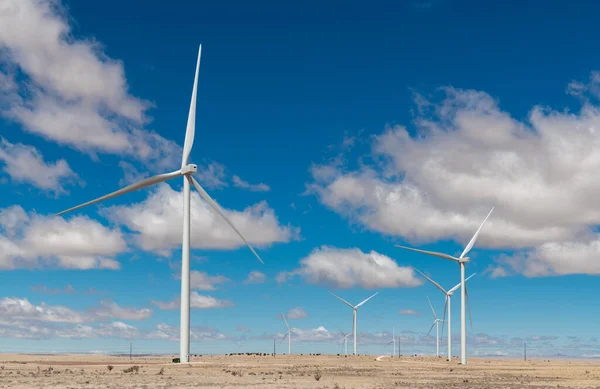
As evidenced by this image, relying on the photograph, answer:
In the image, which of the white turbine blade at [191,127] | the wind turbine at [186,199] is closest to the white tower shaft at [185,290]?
the wind turbine at [186,199]

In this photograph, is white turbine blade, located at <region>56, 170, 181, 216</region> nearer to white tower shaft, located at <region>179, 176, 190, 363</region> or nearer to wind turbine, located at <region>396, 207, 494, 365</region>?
white tower shaft, located at <region>179, 176, 190, 363</region>

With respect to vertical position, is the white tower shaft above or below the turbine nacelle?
below

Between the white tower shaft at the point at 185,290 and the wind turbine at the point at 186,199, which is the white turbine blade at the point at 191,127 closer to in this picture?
the wind turbine at the point at 186,199

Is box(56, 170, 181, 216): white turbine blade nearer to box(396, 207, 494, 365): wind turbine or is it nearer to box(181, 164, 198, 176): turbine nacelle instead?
box(181, 164, 198, 176): turbine nacelle

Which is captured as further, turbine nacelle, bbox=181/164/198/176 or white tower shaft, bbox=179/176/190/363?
turbine nacelle, bbox=181/164/198/176

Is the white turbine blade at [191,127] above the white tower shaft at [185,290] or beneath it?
above

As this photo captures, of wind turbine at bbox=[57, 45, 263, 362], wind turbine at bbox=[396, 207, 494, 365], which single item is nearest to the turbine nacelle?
wind turbine at bbox=[57, 45, 263, 362]

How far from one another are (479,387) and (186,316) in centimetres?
3905

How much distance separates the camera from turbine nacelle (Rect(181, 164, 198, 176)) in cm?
9688

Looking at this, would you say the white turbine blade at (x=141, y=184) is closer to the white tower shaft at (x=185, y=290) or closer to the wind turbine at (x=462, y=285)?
the white tower shaft at (x=185, y=290)

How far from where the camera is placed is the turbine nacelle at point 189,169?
96.9 metres

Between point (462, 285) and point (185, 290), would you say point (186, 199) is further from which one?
point (462, 285)

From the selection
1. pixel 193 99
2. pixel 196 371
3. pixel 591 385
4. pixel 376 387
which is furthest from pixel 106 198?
pixel 591 385

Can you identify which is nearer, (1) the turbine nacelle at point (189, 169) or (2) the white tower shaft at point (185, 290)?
(2) the white tower shaft at point (185, 290)
